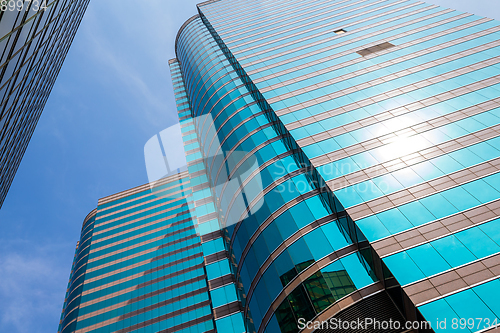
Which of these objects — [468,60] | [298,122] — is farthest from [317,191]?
[468,60]

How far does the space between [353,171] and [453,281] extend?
9854 mm

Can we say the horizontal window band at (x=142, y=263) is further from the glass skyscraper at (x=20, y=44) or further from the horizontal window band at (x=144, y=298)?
the glass skyscraper at (x=20, y=44)

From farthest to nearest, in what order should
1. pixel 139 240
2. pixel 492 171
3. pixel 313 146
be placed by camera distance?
pixel 139 240 → pixel 313 146 → pixel 492 171

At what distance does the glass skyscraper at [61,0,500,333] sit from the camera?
1714 cm

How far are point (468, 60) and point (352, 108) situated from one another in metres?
14.2

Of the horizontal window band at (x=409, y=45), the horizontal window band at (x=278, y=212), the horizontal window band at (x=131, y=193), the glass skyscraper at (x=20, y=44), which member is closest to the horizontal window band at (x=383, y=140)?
the horizontal window band at (x=278, y=212)

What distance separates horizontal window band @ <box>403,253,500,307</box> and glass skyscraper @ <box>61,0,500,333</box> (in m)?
0.06

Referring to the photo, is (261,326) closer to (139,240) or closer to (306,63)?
(306,63)

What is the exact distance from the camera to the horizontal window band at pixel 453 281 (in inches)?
599

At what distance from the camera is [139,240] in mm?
69312

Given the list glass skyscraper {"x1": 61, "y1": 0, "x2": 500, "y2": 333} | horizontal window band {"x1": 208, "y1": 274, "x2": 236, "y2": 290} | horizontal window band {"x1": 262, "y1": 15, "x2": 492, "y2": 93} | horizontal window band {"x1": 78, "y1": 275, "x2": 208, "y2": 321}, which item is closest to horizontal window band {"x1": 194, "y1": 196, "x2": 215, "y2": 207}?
glass skyscraper {"x1": 61, "y1": 0, "x2": 500, "y2": 333}

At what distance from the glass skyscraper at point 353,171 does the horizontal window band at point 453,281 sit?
0.06m

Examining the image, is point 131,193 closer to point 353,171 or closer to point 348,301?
point 353,171

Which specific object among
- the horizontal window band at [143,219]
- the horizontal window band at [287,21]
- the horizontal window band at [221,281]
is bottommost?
the horizontal window band at [221,281]
